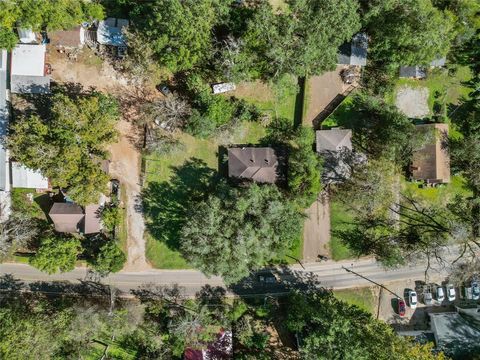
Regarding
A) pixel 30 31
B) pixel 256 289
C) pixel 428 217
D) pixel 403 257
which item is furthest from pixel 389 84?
pixel 30 31

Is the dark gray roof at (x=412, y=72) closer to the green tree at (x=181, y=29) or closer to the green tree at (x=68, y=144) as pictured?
the green tree at (x=181, y=29)

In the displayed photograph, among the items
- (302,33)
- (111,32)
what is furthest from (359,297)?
(111,32)

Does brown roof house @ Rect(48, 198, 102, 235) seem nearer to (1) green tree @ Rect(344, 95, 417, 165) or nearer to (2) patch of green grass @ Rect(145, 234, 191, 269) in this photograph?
(2) patch of green grass @ Rect(145, 234, 191, 269)

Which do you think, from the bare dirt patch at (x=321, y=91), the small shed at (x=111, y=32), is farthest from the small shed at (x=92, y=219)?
the bare dirt patch at (x=321, y=91)

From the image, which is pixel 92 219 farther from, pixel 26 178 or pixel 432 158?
pixel 432 158

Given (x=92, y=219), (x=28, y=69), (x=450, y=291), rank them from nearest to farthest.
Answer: (x=28, y=69), (x=92, y=219), (x=450, y=291)

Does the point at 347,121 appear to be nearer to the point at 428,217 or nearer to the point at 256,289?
the point at 428,217
